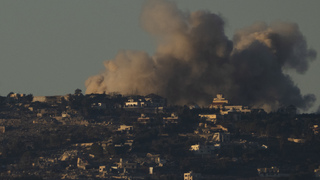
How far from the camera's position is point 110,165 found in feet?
617

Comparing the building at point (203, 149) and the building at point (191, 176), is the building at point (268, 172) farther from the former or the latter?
the building at point (203, 149)

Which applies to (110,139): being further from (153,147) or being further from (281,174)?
(281,174)

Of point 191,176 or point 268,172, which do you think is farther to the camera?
point 268,172

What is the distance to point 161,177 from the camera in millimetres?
181500

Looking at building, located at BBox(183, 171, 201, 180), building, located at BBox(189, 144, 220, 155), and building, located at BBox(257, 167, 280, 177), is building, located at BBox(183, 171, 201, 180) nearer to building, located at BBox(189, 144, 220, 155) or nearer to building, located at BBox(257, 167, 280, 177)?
building, located at BBox(257, 167, 280, 177)

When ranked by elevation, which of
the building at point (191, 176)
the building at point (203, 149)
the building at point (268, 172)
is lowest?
the building at point (191, 176)

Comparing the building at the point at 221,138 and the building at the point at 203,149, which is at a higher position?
the building at the point at 221,138

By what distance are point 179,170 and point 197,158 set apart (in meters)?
5.03

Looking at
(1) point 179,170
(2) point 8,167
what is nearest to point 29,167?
(2) point 8,167

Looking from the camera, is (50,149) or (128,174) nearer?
(128,174)

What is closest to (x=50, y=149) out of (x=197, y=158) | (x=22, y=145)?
(x=22, y=145)

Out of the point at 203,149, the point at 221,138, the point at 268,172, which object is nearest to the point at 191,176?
the point at 268,172

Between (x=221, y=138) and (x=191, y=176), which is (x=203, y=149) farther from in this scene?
(x=191, y=176)

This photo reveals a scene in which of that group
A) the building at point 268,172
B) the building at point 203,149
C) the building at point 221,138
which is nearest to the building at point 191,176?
the building at point 268,172
